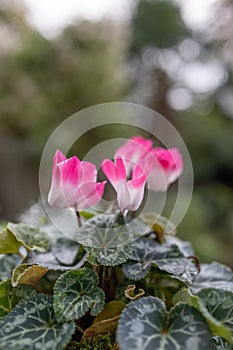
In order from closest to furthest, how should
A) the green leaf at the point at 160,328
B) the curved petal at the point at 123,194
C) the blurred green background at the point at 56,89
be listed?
the green leaf at the point at 160,328, the curved petal at the point at 123,194, the blurred green background at the point at 56,89

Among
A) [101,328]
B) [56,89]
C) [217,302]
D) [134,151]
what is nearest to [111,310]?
[101,328]

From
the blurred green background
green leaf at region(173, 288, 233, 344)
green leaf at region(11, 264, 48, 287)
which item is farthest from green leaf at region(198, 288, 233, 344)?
the blurred green background

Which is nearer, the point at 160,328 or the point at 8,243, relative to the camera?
the point at 160,328

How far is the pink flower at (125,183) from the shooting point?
51 cm

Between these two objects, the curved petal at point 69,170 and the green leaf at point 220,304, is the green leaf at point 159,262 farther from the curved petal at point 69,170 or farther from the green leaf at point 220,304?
the curved petal at point 69,170

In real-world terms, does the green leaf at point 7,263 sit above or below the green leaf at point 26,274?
above

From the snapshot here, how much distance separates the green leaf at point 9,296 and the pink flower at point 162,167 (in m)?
0.26

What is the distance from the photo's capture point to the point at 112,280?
61 centimetres

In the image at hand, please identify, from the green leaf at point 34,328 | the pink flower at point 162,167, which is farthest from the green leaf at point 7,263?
the pink flower at point 162,167

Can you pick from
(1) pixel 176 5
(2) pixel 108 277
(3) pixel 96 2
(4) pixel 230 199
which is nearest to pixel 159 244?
(2) pixel 108 277

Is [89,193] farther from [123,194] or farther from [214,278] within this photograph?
[214,278]

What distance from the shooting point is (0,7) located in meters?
3.23

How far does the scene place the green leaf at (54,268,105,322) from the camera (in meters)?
0.47

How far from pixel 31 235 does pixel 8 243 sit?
2.1 inches
